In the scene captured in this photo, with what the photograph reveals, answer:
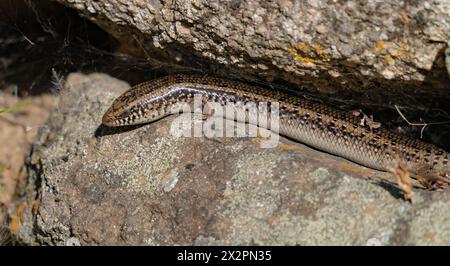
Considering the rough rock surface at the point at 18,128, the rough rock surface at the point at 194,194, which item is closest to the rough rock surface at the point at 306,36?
the rough rock surface at the point at 194,194

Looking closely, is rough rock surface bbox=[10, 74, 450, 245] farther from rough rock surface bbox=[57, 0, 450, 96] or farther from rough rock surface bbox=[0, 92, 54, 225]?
rough rock surface bbox=[57, 0, 450, 96]

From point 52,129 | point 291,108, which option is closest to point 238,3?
point 291,108

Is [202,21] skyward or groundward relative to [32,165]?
skyward

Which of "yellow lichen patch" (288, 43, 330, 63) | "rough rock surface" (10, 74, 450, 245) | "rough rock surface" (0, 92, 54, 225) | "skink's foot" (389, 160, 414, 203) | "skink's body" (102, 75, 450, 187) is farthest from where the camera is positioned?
"rough rock surface" (0, 92, 54, 225)

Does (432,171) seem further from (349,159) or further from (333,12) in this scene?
(333,12)

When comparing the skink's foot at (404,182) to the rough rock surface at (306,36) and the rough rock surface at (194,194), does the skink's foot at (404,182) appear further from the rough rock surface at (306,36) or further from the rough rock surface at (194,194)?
the rough rock surface at (306,36)

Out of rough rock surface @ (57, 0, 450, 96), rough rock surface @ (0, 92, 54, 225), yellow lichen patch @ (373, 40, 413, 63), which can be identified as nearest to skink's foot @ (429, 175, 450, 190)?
rough rock surface @ (57, 0, 450, 96)
